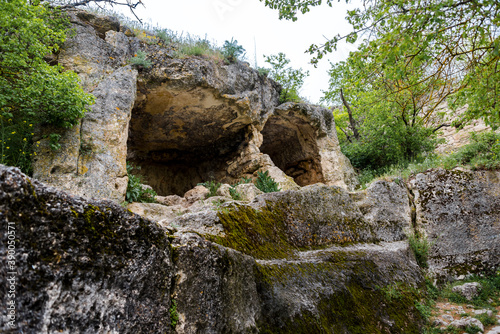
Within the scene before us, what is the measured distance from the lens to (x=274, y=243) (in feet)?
12.0

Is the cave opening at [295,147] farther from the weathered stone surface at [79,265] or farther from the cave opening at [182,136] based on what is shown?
the weathered stone surface at [79,265]

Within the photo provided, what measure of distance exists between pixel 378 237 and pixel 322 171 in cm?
536

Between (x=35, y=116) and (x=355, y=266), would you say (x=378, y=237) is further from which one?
(x=35, y=116)

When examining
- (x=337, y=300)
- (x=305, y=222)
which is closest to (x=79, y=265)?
(x=337, y=300)

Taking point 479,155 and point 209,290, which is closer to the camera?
point 209,290

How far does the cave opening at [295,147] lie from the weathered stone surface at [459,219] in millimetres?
4709

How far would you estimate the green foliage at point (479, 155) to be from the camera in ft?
20.0

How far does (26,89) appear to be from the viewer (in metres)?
4.54

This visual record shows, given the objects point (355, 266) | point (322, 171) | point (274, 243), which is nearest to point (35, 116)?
point (274, 243)

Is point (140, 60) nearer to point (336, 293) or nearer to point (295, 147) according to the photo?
point (336, 293)

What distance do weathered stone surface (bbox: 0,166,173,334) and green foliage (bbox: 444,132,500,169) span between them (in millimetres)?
6707

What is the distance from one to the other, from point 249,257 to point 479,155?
6.42 metres

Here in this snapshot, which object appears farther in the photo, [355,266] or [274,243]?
[355,266]

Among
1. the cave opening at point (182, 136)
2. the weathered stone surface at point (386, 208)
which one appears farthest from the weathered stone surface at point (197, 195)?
the weathered stone surface at point (386, 208)
